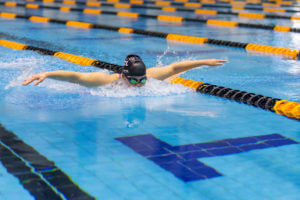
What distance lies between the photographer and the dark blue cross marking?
2824 mm

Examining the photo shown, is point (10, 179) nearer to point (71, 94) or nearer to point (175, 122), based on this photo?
point (175, 122)

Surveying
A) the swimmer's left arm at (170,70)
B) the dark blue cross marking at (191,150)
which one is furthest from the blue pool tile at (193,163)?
the swimmer's left arm at (170,70)

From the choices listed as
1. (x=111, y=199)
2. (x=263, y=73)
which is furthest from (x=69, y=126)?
(x=263, y=73)

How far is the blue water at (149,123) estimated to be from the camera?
2.63 metres

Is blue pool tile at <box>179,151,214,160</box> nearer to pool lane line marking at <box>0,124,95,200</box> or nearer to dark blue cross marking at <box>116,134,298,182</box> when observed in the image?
dark blue cross marking at <box>116,134,298,182</box>


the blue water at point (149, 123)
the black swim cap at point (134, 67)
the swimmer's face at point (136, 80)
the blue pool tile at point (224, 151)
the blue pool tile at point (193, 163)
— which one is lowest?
the blue water at point (149, 123)

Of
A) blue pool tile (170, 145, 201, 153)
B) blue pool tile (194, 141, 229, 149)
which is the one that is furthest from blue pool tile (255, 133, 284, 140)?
blue pool tile (170, 145, 201, 153)

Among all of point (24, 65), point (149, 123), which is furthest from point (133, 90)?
point (24, 65)

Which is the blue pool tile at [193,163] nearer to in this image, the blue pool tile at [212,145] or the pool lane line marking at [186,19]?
the blue pool tile at [212,145]

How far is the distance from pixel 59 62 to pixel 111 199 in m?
4.32

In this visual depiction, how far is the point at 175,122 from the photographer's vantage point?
3.84 m

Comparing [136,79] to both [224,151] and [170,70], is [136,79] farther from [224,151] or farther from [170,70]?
[224,151]

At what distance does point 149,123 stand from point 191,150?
715 mm

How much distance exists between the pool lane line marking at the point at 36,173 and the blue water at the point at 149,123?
0.04m
